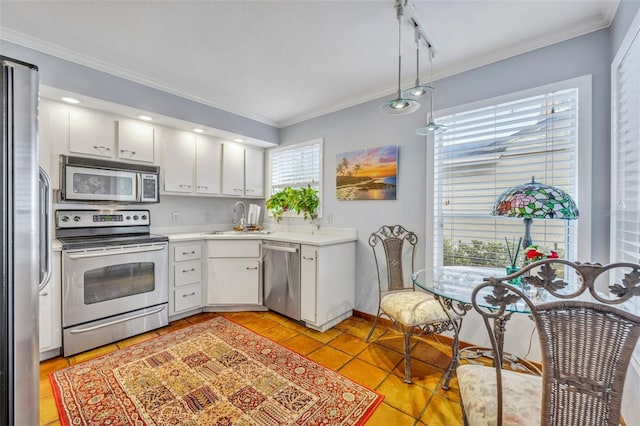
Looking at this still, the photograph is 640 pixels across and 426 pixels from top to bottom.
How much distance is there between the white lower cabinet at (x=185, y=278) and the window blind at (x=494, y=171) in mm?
2510

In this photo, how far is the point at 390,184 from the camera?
2.86m

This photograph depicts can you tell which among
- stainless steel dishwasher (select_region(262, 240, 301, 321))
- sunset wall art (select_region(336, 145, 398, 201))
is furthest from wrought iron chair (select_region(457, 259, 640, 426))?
stainless steel dishwasher (select_region(262, 240, 301, 321))

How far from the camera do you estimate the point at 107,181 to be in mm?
2686

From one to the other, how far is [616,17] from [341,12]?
169 cm

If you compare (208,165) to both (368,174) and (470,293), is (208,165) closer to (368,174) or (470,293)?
(368,174)

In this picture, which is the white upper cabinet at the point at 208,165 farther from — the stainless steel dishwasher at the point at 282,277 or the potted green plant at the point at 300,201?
the stainless steel dishwasher at the point at 282,277

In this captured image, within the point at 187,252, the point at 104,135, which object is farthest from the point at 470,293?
the point at 104,135

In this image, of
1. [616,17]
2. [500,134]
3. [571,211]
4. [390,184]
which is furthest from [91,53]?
[616,17]

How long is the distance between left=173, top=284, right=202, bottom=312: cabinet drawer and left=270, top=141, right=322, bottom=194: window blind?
1.72m

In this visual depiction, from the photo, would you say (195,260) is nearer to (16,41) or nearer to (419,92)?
(16,41)

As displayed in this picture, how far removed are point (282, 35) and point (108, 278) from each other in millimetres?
2552

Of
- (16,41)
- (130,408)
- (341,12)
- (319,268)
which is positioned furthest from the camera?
(319,268)

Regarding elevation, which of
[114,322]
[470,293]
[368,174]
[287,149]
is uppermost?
[287,149]

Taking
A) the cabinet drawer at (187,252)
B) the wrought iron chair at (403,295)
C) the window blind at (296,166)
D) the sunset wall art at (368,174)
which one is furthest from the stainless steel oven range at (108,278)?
the wrought iron chair at (403,295)
